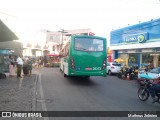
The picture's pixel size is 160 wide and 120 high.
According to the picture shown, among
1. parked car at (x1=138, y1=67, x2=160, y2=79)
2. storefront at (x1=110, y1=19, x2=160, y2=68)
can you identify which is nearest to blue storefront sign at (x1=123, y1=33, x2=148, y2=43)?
storefront at (x1=110, y1=19, x2=160, y2=68)

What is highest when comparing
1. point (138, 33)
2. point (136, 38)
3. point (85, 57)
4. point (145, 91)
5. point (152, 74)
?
point (138, 33)

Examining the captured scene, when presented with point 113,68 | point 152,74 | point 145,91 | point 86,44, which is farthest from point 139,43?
point 145,91

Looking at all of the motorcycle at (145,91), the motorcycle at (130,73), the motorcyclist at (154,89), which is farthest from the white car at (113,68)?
the motorcyclist at (154,89)

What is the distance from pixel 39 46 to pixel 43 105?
58.1 m

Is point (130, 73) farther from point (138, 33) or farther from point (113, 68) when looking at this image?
point (138, 33)

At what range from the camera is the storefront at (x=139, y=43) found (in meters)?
26.3

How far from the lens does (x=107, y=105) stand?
30.7ft

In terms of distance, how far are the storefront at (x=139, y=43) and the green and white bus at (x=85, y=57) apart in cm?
1221

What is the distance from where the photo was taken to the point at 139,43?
28906 millimetres

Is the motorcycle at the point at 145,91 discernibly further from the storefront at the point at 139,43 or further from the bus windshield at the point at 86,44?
the storefront at the point at 139,43

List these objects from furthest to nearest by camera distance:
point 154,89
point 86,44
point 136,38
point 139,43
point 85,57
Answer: point 136,38
point 139,43
point 86,44
point 85,57
point 154,89

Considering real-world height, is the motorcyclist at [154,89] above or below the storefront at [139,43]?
below

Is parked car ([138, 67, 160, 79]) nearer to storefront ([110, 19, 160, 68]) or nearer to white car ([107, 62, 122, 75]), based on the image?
white car ([107, 62, 122, 75])

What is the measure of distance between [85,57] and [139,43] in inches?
617
